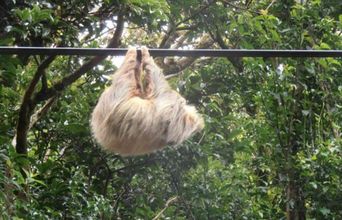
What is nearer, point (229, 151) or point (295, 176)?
point (295, 176)

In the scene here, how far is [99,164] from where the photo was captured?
5.97 m

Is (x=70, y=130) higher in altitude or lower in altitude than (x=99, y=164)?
higher

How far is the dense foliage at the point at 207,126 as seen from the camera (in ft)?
16.4

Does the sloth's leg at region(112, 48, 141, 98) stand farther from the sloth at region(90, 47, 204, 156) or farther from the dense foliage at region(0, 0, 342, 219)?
the dense foliage at region(0, 0, 342, 219)

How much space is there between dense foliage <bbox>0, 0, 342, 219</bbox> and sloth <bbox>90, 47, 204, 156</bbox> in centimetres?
133

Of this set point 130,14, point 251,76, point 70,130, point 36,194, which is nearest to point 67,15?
point 130,14

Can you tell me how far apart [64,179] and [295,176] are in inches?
81.5

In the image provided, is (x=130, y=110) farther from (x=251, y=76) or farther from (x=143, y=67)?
(x=251, y=76)

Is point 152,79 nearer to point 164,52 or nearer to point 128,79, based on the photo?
point 128,79

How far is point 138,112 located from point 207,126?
2.59 meters

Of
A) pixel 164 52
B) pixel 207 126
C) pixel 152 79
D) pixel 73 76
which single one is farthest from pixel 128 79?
pixel 207 126

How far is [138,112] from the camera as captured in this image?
3268mm

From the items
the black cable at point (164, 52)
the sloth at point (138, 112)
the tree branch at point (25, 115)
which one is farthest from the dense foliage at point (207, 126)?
the black cable at point (164, 52)

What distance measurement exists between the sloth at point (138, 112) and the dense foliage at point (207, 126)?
4.36 feet
